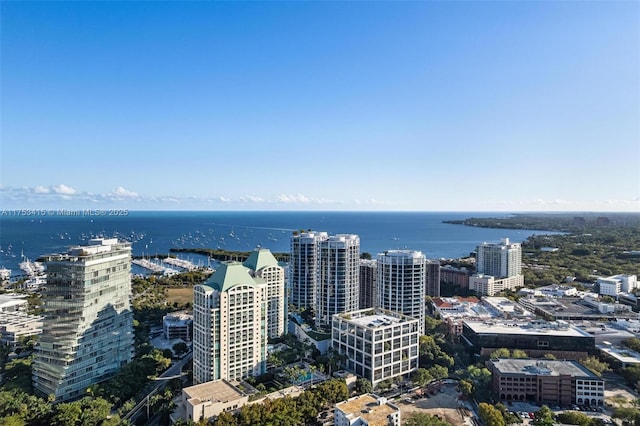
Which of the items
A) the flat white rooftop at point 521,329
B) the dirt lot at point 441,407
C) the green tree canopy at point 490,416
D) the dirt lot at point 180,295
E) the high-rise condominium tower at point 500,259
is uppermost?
the high-rise condominium tower at point 500,259

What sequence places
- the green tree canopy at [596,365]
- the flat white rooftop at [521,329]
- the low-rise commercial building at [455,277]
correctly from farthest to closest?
the low-rise commercial building at [455,277], the flat white rooftop at [521,329], the green tree canopy at [596,365]

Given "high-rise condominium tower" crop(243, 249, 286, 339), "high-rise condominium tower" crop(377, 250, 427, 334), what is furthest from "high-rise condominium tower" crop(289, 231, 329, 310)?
"high-rise condominium tower" crop(377, 250, 427, 334)

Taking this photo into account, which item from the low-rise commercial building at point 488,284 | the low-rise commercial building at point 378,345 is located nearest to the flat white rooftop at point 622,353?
the low-rise commercial building at point 378,345

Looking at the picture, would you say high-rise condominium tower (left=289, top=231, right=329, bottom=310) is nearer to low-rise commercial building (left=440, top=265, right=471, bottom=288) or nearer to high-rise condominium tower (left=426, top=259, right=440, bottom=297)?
high-rise condominium tower (left=426, top=259, right=440, bottom=297)

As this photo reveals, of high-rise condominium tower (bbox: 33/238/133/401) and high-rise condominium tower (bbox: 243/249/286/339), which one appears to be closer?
high-rise condominium tower (bbox: 33/238/133/401)

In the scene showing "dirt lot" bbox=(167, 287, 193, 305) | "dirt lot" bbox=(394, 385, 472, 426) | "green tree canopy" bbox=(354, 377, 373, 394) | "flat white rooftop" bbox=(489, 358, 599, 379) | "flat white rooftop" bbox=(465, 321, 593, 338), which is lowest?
"dirt lot" bbox=(394, 385, 472, 426)

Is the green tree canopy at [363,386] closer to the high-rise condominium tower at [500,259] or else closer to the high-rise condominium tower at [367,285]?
the high-rise condominium tower at [367,285]

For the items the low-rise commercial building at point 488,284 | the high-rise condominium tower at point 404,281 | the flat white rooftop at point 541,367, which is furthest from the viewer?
the low-rise commercial building at point 488,284

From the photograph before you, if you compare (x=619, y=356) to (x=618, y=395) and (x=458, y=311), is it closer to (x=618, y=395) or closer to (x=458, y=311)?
(x=618, y=395)
